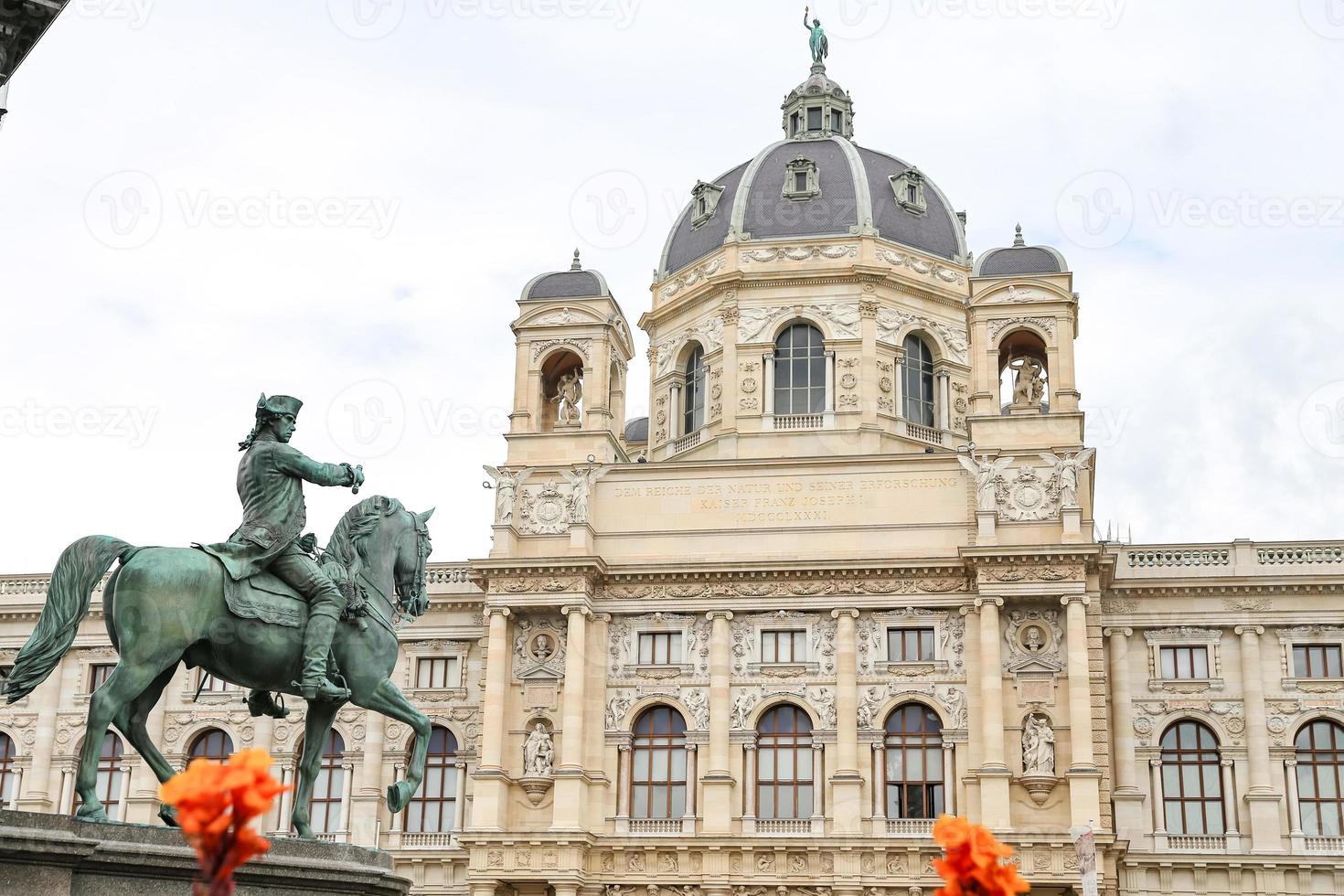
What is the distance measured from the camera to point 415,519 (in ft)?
50.7

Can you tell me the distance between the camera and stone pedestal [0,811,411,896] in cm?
1118

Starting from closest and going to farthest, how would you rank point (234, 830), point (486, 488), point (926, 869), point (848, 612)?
point (234, 830), point (926, 869), point (848, 612), point (486, 488)

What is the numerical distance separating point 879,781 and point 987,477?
7915 mm

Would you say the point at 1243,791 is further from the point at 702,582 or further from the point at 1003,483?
the point at 702,582

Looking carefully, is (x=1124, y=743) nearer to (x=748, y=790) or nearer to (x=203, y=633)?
(x=748, y=790)

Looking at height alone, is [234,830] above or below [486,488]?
below

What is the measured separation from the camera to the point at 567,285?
1780 inches

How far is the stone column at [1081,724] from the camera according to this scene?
36.8 metres

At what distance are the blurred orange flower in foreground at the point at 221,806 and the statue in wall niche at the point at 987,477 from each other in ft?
116

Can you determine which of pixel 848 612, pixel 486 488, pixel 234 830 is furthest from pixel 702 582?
pixel 234 830

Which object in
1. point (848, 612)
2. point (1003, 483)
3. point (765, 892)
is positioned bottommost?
point (765, 892)

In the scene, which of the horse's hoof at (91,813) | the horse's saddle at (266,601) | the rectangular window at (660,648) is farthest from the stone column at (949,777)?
the horse's hoof at (91,813)

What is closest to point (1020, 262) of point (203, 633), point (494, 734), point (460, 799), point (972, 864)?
point (494, 734)

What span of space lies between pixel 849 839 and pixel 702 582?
7.36 m
